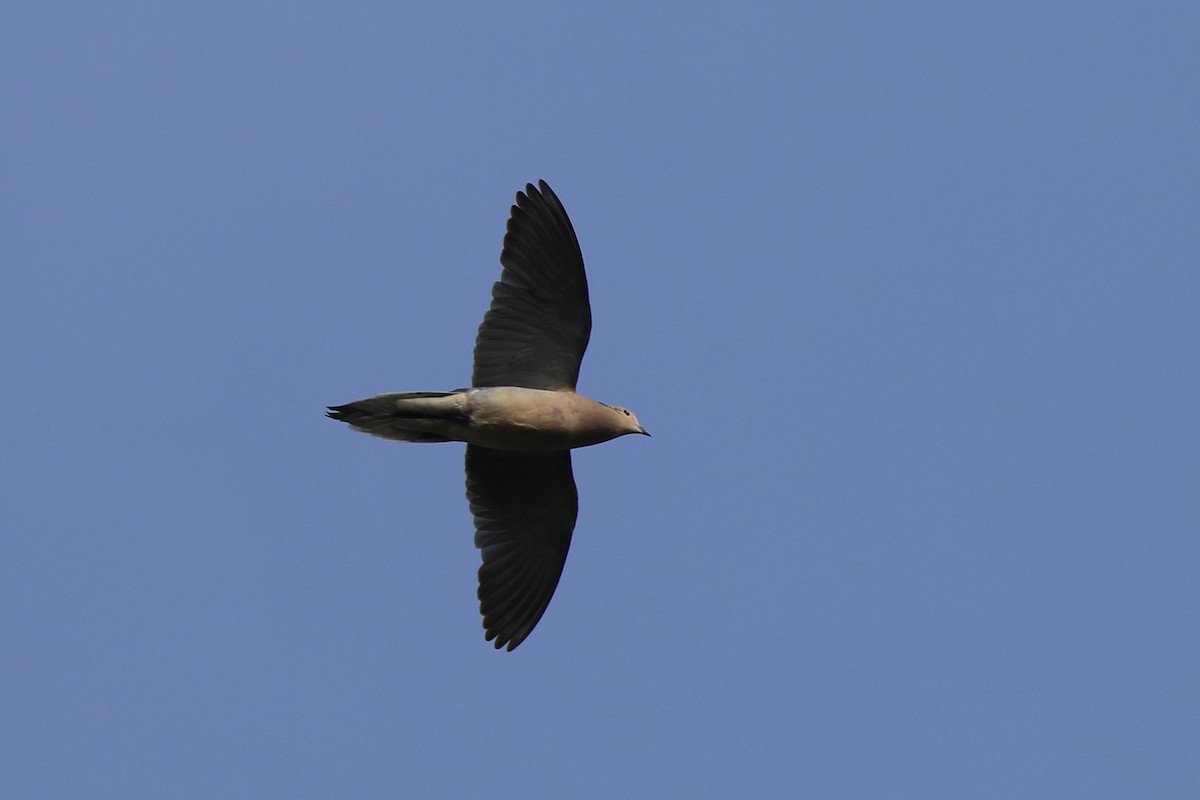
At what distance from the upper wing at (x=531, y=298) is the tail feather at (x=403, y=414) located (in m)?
0.52

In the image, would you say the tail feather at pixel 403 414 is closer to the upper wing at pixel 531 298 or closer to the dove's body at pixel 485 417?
the dove's body at pixel 485 417

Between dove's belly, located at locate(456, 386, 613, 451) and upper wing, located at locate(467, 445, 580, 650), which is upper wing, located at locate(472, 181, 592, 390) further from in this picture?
upper wing, located at locate(467, 445, 580, 650)

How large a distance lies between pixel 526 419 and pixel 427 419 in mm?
780

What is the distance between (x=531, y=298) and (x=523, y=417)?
3.45ft

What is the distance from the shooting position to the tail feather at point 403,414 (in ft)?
42.3

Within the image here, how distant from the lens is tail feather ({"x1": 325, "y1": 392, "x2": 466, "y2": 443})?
1289 cm

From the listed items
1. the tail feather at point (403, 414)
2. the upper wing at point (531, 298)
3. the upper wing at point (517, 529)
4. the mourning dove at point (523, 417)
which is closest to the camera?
the tail feather at point (403, 414)

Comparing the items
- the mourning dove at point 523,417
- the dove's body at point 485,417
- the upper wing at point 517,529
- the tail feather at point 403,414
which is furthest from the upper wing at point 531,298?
the upper wing at point 517,529

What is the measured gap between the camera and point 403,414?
12961 millimetres

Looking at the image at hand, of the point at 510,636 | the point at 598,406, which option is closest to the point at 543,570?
the point at 510,636

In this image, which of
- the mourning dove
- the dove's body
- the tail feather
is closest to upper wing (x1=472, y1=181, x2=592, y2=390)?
the mourning dove

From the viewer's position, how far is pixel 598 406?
13461mm

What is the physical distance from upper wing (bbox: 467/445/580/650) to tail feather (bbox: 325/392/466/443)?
36.9 inches

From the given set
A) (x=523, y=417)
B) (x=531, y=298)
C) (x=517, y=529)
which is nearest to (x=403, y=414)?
(x=523, y=417)
